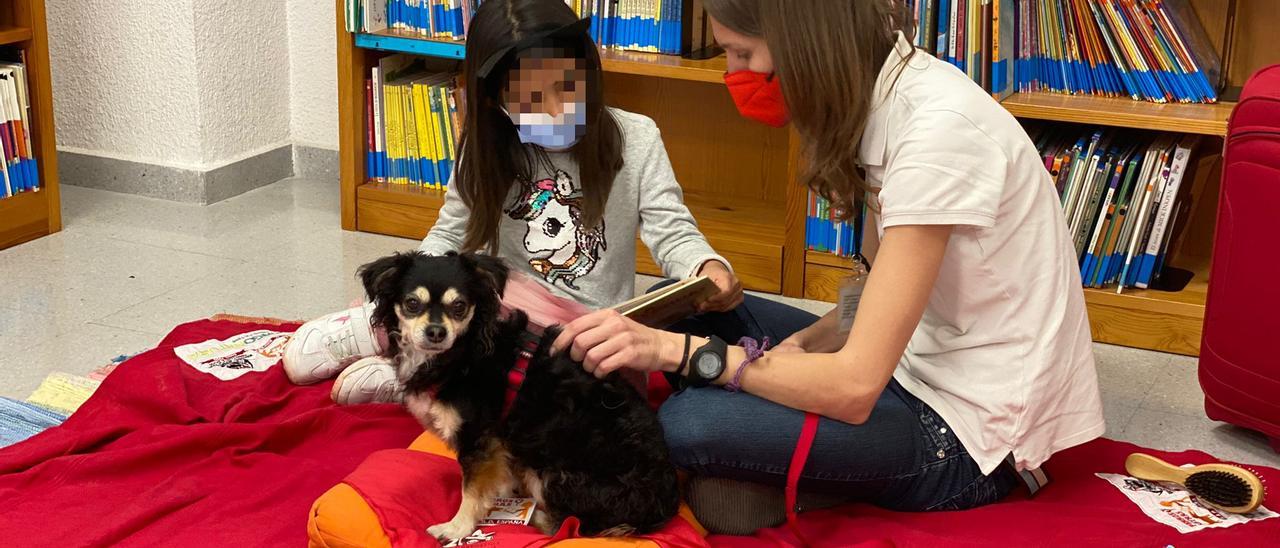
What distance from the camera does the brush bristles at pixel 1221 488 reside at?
6.47 feet

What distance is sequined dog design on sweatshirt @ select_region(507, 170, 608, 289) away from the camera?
92.7 inches

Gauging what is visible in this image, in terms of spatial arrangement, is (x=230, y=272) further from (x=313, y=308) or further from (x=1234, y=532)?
(x=1234, y=532)

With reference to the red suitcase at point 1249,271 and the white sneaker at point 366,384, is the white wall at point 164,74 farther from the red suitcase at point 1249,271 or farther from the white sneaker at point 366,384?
the red suitcase at point 1249,271

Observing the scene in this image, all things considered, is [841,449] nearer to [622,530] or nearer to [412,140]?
[622,530]

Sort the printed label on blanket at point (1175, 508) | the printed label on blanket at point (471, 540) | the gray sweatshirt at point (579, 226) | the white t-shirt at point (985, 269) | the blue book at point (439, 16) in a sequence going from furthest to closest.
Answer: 1. the blue book at point (439, 16)
2. the gray sweatshirt at point (579, 226)
3. the printed label on blanket at point (1175, 508)
4. the printed label on blanket at point (471, 540)
5. the white t-shirt at point (985, 269)

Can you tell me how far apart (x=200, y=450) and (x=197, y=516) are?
22 cm

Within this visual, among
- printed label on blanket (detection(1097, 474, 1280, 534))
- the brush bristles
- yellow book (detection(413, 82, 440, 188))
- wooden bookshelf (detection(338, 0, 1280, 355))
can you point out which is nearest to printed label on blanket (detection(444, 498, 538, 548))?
printed label on blanket (detection(1097, 474, 1280, 534))

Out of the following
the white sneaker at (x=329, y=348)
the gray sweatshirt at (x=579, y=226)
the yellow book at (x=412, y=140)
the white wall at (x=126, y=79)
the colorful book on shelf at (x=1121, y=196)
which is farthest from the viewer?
the white wall at (x=126, y=79)

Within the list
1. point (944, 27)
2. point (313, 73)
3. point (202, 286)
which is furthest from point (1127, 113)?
point (313, 73)

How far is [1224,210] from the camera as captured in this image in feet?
7.69

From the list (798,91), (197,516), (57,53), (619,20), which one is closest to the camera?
(798,91)

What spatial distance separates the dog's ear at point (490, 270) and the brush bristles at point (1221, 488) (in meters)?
1.17

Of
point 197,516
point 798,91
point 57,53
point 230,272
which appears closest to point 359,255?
point 230,272

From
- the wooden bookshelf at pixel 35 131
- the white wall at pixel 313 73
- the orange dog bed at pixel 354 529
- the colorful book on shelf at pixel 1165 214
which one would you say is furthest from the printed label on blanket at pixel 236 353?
the colorful book on shelf at pixel 1165 214
